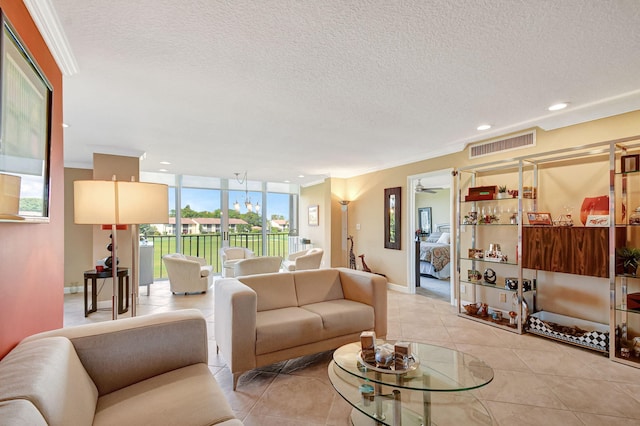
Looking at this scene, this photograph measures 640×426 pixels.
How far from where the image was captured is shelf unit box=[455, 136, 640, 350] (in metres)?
2.84

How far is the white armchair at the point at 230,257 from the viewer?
6246mm

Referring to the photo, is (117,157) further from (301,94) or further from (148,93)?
(301,94)

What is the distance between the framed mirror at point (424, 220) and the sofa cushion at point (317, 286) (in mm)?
6590

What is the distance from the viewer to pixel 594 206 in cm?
302

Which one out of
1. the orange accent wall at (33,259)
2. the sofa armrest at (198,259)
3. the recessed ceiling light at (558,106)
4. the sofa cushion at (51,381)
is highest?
the recessed ceiling light at (558,106)

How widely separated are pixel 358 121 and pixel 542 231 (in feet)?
7.71

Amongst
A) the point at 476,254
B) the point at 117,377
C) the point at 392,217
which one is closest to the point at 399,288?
the point at 392,217

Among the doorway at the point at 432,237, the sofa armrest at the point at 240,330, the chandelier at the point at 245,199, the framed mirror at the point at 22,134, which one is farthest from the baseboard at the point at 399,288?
the framed mirror at the point at 22,134

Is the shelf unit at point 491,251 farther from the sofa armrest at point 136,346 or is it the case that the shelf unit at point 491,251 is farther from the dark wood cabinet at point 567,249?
the sofa armrest at point 136,346

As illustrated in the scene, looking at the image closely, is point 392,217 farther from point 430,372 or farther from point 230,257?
point 430,372

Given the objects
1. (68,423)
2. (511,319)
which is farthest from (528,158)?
(68,423)

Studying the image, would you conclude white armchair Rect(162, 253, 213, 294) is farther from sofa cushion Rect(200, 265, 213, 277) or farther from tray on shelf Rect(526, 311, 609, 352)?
tray on shelf Rect(526, 311, 609, 352)

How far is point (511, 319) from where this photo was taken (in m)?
3.56

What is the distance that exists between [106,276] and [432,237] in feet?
25.3
